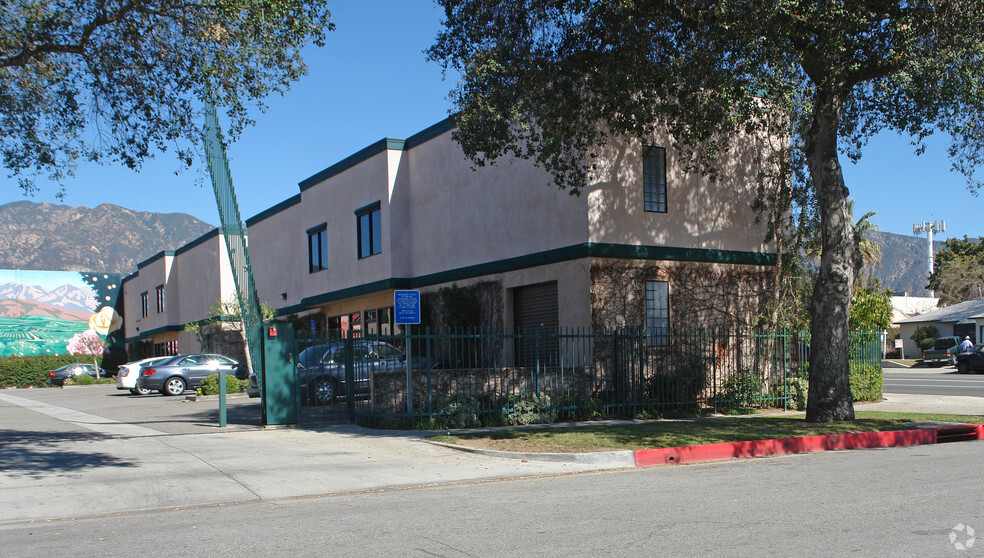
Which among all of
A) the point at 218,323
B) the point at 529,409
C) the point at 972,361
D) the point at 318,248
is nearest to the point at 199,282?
the point at 218,323

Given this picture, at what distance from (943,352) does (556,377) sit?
1621 inches

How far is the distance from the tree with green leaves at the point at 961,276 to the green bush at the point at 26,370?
69.8 m

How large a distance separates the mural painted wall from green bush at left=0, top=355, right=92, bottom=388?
13339 mm

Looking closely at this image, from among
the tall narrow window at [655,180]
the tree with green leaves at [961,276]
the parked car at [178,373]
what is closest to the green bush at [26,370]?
the parked car at [178,373]

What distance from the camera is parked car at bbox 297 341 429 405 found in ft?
54.5

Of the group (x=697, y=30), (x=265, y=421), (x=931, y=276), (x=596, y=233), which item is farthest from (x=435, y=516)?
(x=931, y=276)

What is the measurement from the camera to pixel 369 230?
2683cm

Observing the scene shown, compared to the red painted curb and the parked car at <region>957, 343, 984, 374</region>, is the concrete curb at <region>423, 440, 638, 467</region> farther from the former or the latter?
the parked car at <region>957, 343, 984, 374</region>

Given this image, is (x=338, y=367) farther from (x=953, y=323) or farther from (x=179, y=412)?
(x=953, y=323)

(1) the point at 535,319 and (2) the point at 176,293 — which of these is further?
(2) the point at 176,293

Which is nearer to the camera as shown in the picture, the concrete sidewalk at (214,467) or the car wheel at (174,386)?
the concrete sidewalk at (214,467)

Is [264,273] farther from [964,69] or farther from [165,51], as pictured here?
[964,69]

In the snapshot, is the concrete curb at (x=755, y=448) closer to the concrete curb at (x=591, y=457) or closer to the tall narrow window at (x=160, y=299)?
the concrete curb at (x=591, y=457)

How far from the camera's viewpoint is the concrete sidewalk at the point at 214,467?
31.1 feet
